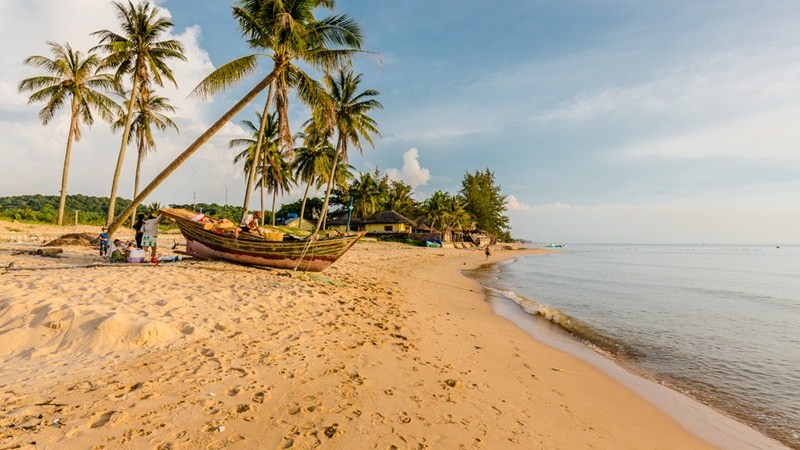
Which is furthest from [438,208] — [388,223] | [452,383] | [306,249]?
[452,383]

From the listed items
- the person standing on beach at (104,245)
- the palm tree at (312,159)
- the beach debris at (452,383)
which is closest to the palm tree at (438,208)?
the palm tree at (312,159)

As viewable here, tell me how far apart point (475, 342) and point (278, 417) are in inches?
179

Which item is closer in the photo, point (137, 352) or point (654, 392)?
point (137, 352)

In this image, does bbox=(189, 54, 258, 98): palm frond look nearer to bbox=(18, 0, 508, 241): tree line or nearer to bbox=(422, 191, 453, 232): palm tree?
bbox=(18, 0, 508, 241): tree line

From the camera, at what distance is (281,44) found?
12.1m

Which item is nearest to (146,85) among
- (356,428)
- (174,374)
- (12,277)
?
(12,277)

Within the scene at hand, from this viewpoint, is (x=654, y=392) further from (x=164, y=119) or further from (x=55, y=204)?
(x=55, y=204)

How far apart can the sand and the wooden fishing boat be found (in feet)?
9.26

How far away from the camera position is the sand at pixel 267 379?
3092 millimetres

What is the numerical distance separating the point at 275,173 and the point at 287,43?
25.8 metres

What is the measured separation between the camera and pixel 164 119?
27531 millimetres


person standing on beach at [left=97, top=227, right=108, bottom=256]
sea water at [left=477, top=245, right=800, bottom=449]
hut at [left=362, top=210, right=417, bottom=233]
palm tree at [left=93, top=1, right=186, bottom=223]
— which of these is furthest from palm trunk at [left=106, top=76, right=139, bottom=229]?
hut at [left=362, top=210, right=417, bottom=233]

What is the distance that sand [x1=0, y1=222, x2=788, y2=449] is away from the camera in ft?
10.1

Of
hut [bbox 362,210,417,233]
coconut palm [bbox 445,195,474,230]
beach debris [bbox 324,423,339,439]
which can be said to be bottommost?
beach debris [bbox 324,423,339,439]
